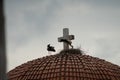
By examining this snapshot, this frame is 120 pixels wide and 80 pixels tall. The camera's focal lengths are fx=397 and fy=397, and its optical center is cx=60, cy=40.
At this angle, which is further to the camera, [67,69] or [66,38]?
[66,38]

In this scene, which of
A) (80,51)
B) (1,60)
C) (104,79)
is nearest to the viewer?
(1,60)

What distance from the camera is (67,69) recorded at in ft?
75.9

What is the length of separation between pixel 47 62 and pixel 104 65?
137 inches

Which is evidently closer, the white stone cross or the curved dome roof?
the curved dome roof

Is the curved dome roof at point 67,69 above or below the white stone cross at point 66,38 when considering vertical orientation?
below

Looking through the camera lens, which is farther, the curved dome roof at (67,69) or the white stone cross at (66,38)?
the white stone cross at (66,38)

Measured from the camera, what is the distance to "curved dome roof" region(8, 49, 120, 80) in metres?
22.5

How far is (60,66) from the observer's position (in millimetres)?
23359

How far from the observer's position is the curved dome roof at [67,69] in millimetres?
22547

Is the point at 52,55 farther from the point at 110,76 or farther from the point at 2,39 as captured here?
the point at 2,39

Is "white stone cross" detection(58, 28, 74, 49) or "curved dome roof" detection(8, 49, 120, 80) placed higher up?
"white stone cross" detection(58, 28, 74, 49)

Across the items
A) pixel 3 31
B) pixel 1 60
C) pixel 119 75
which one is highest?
pixel 3 31

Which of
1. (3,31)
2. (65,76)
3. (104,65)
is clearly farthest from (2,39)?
(104,65)

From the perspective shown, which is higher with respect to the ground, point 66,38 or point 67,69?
point 66,38
